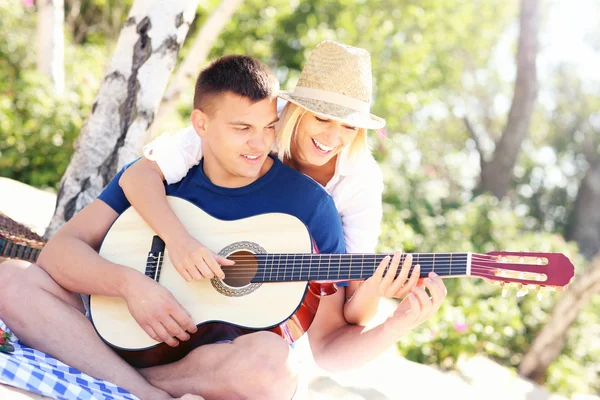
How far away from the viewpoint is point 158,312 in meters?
2.54

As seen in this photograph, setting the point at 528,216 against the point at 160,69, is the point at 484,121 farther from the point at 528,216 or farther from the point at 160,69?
the point at 160,69

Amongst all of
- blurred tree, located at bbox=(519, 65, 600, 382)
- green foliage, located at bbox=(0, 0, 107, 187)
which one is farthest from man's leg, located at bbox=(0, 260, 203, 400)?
blurred tree, located at bbox=(519, 65, 600, 382)

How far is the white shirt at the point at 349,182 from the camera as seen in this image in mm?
2965

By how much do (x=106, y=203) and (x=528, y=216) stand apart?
39.8 feet

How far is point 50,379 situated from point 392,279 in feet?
4.03

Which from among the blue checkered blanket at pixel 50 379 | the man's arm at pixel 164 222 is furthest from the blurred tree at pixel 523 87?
the blue checkered blanket at pixel 50 379

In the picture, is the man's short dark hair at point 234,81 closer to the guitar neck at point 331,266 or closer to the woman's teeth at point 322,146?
the woman's teeth at point 322,146

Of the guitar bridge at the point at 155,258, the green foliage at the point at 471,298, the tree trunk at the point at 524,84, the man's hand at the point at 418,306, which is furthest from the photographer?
the tree trunk at the point at 524,84

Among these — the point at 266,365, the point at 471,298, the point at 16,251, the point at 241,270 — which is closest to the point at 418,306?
the point at 266,365

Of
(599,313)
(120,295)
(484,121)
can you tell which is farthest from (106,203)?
(484,121)

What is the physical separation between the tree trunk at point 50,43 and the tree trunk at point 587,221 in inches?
398

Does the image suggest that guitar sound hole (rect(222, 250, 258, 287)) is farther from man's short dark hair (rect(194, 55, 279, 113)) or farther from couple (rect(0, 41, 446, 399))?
man's short dark hair (rect(194, 55, 279, 113))

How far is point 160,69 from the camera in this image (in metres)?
4.02

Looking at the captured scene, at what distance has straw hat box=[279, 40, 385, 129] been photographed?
9.59 ft
